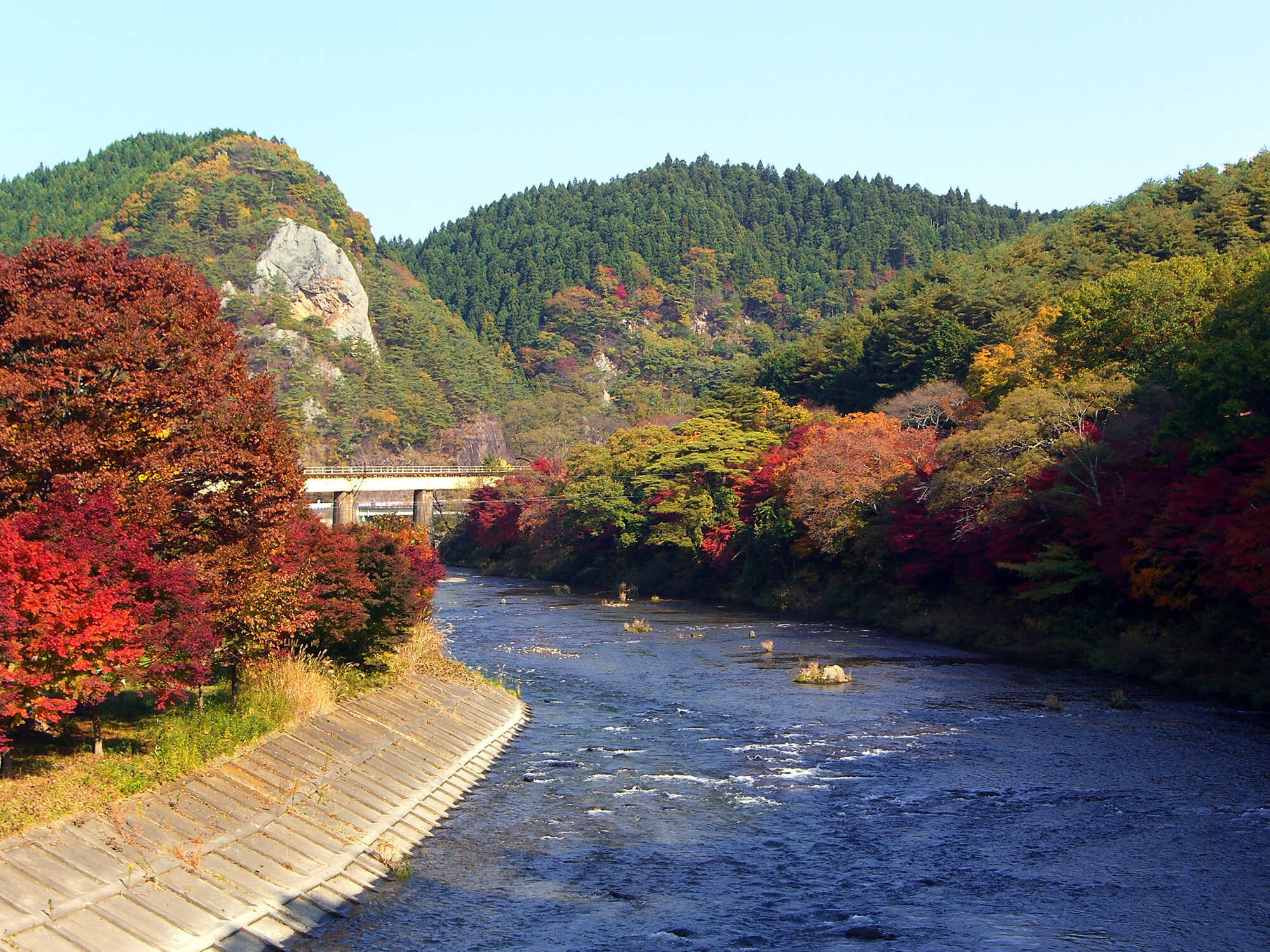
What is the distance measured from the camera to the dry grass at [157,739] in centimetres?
1927

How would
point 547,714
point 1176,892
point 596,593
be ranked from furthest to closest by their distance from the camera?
point 596,593 → point 547,714 → point 1176,892

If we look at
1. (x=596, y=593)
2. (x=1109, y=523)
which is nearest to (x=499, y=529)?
(x=596, y=593)

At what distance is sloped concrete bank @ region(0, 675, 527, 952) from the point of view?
16.4m

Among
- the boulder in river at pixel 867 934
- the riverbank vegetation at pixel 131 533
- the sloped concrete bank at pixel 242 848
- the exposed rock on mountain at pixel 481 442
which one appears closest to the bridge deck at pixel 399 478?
the exposed rock on mountain at pixel 481 442

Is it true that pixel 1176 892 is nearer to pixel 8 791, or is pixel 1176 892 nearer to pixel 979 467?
pixel 8 791

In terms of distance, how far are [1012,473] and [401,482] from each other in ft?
266

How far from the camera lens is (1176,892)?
70.5ft

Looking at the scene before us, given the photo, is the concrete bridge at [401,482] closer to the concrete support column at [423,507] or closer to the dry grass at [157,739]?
the concrete support column at [423,507]

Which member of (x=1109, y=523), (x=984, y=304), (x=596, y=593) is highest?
(x=984, y=304)

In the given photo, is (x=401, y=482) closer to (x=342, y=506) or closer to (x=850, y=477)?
(x=342, y=506)

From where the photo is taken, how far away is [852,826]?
1017 inches

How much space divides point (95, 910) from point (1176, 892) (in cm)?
1793

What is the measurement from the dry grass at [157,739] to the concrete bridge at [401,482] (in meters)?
82.9

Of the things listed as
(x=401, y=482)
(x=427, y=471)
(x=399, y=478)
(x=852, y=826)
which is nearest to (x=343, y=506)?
(x=401, y=482)
